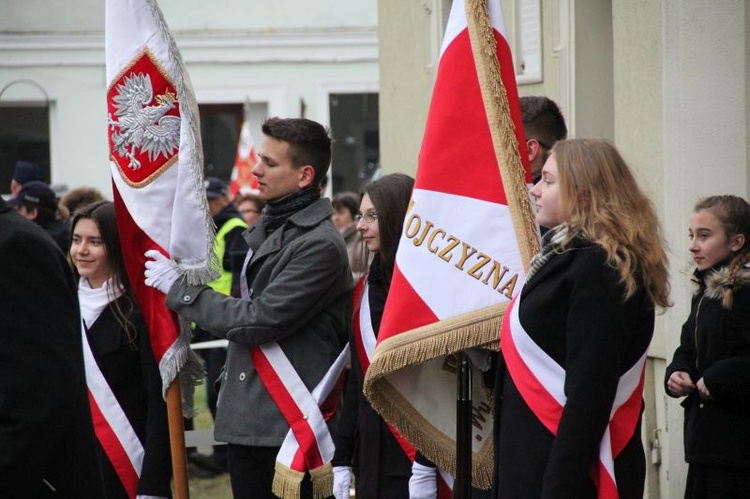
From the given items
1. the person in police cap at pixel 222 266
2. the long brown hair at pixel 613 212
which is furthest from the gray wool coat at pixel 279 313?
the person in police cap at pixel 222 266

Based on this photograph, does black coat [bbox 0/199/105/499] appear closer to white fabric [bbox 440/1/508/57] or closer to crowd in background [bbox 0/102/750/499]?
crowd in background [bbox 0/102/750/499]

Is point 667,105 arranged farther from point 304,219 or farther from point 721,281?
point 304,219

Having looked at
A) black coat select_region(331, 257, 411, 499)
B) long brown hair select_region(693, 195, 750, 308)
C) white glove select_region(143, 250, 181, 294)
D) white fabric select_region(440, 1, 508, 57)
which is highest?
white fabric select_region(440, 1, 508, 57)

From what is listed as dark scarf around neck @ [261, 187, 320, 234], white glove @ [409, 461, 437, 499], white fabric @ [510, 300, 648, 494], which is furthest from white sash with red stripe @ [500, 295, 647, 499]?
dark scarf around neck @ [261, 187, 320, 234]

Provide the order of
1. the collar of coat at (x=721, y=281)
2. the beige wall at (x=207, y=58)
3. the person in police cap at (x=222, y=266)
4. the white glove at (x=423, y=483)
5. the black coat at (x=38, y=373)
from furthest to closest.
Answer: the beige wall at (x=207, y=58) → the person in police cap at (x=222, y=266) → the collar of coat at (x=721, y=281) → the white glove at (x=423, y=483) → the black coat at (x=38, y=373)

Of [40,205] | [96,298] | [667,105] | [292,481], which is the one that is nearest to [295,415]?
[292,481]

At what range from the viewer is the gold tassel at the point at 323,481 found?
4906mm

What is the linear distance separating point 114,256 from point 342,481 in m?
1.33

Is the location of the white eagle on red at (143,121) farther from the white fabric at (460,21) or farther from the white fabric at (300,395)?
the white fabric at (460,21)

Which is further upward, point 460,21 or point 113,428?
point 460,21

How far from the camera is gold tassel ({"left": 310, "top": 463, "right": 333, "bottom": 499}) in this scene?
4.91m

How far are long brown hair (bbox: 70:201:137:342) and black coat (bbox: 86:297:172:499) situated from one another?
0.02 m

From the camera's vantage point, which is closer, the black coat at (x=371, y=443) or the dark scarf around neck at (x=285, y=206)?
the black coat at (x=371, y=443)

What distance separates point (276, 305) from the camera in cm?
472
